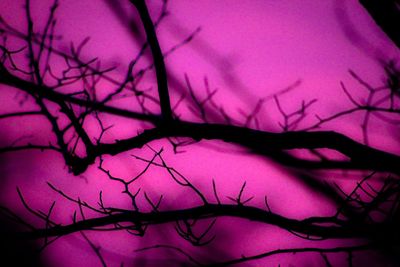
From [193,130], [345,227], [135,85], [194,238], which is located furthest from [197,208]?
[135,85]

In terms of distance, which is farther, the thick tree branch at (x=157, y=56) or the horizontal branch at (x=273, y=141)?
the thick tree branch at (x=157, y=56)

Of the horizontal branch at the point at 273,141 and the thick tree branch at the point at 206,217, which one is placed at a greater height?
the horizontal branch at the point at 273,141

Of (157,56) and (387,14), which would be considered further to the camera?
(157,56)

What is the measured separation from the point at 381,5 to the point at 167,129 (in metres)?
1.69

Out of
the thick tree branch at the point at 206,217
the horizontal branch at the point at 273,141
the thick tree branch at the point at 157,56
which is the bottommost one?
the thick tree branch at the point at 206,217

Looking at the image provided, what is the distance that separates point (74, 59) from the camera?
2.94m

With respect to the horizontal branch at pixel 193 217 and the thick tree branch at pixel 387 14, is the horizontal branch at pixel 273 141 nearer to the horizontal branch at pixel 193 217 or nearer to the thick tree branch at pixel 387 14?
the horizontal branch at pixel 193 217

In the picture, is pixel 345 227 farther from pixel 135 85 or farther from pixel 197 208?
pixel 135 85

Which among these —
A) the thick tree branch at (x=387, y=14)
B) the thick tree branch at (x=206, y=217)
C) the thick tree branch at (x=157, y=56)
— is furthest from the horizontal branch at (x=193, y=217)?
the thick tree branch at (x=387, y=14)

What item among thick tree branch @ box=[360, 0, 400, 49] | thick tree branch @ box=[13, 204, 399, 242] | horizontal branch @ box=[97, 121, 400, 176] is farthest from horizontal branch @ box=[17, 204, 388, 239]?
thick tree branch @ box=[360, 0, 400, 49]

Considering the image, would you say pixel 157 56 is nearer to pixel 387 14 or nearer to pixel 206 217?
pixel 206 217

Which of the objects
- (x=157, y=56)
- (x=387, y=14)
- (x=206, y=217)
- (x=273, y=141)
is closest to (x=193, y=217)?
(x=206, y=217)

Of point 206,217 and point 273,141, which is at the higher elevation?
point 273,141

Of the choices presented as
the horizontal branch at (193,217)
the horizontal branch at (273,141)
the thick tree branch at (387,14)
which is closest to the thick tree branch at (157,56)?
the horizontal branch at (273,141)
